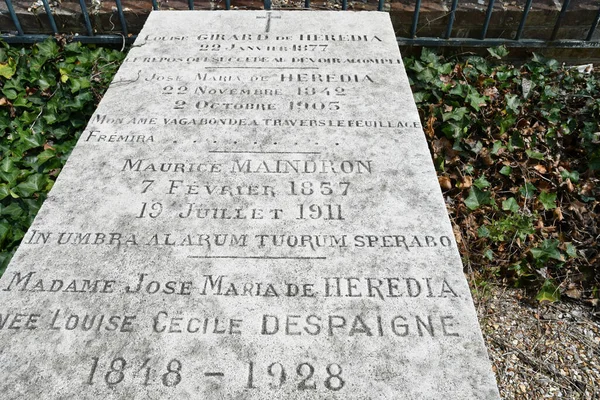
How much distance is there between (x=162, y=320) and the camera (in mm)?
1653

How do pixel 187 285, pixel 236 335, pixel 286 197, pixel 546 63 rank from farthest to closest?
pixel 546 63 < pixel 286 197 < pixel 187 285 < pixel 236 335

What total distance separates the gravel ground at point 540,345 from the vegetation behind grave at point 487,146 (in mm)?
106

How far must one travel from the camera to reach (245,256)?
73.1 inches

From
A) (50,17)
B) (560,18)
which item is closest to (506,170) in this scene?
(560,18)

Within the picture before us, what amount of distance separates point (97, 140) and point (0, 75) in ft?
5.59

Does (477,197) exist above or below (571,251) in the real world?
above

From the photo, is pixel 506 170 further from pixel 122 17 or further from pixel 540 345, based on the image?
pixel 122 17

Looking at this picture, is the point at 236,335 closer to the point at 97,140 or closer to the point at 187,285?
the point at 187,285

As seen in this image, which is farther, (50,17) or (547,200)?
(50,17)

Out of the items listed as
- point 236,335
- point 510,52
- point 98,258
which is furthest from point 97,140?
point 510,52

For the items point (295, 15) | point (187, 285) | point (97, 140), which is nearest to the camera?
point (187, 285)

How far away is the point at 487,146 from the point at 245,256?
7.12 feet

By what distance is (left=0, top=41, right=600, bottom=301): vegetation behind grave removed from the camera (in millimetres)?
2896

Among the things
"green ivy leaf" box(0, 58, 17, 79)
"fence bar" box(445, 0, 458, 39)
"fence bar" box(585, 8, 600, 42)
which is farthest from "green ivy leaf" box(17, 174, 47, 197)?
"fence bar" box(585, 8, 600, 42)
